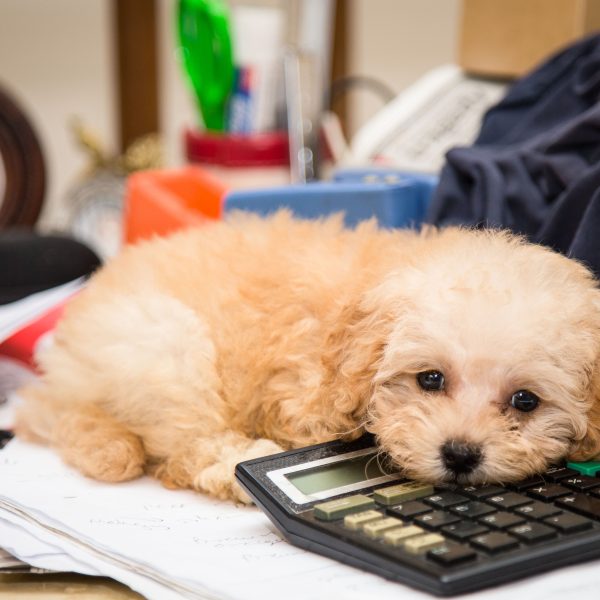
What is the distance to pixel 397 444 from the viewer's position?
0.89 metres

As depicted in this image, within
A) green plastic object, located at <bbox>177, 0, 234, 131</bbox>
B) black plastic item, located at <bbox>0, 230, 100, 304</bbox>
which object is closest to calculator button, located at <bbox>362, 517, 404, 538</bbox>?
black plastic item, located at <bbox>0, 230, 100, 304</bbox>

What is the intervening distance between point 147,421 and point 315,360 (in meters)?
0.20

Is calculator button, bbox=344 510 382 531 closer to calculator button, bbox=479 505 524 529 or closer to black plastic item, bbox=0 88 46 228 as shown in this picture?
calculator button, bbox=479 505 524 529

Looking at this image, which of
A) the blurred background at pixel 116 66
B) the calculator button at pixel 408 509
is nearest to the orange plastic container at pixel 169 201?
the blurred background at pixel 116 66

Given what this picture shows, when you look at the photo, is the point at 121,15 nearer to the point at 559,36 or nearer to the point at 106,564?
the point at 559,36

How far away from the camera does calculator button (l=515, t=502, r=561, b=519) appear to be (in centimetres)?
76

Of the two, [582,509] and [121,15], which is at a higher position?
[121,15]

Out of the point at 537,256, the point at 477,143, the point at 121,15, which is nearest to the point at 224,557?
the point at 537,256

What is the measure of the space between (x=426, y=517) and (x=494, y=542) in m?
0.07

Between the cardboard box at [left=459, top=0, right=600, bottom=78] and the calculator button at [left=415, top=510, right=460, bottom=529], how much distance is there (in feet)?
3.08

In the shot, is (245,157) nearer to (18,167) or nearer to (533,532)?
(18,167)

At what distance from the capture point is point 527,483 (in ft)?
2.79

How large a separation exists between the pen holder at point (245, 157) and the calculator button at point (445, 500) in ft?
3.17

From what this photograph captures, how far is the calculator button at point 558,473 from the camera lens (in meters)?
0.86
